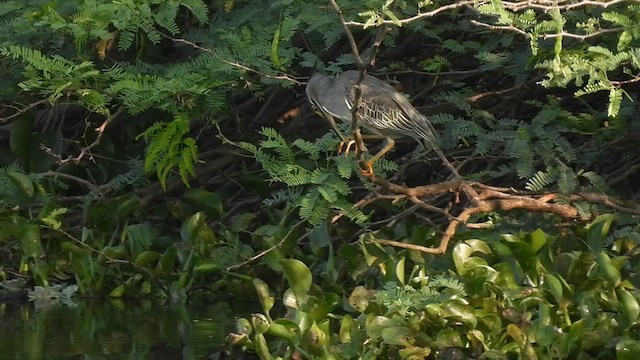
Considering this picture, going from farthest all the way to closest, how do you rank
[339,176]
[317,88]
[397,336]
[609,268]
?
[339,176] < [317,88] < [609,268] < [397,336]

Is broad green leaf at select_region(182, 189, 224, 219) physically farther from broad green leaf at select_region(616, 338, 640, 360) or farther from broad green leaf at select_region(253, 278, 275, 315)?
broad green leaf at select_region(616, 338, 640, 360)

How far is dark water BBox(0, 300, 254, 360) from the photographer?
6250mm

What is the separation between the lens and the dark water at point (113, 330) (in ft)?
20.5

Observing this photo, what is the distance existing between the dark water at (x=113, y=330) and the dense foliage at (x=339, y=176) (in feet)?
0.99

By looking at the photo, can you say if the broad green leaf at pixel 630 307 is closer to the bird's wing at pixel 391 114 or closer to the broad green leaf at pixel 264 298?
the broad green leaf at pixel 264 298

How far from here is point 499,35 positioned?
7293 mm

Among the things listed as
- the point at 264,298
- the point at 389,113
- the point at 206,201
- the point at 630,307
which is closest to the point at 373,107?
the point at 389,113

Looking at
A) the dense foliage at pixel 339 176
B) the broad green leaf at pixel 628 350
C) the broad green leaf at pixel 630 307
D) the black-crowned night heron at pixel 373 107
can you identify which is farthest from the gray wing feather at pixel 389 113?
the broad green leaf at pixel 628 350

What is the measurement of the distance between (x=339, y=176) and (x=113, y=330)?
1.38 metres

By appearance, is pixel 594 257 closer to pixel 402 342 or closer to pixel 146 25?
pixel 402 342

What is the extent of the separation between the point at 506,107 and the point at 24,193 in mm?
3020

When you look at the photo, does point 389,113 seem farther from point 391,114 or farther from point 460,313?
point 460,313

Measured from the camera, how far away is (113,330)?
6902mm

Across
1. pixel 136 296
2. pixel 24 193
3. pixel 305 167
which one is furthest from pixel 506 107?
pixel 24 193
